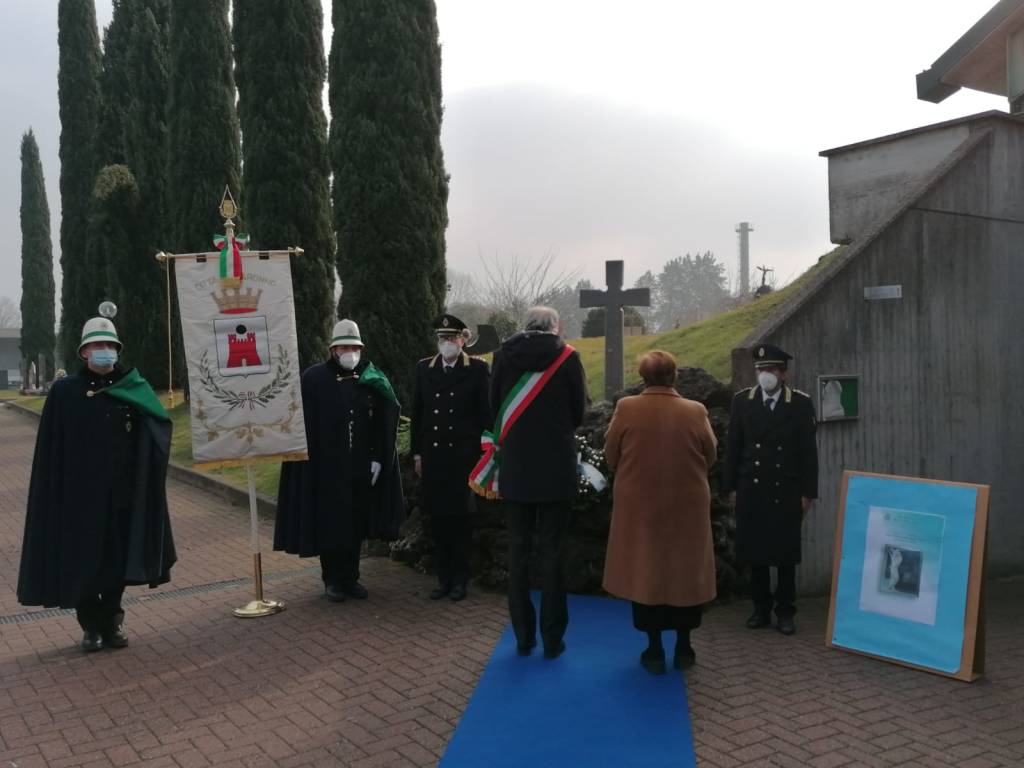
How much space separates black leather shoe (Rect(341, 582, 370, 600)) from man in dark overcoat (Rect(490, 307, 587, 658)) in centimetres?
187

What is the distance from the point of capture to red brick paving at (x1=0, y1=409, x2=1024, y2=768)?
14.3 feet

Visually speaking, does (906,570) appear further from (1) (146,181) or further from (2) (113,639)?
(1) (146,181)

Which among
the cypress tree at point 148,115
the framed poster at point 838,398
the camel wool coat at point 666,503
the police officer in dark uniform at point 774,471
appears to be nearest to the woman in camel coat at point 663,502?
the camel wool coat at point 666,503

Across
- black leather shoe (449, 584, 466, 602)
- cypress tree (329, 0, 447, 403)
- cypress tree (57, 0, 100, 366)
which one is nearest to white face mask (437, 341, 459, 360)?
black leather shoe (449, 584, 466, 602)

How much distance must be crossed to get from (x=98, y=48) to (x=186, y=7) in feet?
45.6

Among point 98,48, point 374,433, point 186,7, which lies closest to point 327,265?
point 186,7

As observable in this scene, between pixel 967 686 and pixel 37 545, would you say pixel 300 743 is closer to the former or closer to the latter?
pixel 37 545

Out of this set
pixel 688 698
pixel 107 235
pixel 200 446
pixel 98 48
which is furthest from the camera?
pixel 98 48

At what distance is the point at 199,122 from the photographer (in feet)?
74.1

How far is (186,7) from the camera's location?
71.4 feet

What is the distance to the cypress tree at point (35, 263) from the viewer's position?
49.5 meters

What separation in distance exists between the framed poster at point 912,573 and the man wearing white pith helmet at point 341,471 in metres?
3.41

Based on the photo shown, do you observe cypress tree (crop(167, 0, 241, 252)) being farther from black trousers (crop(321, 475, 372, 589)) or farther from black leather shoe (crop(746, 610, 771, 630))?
black leather shoe (crop(746, 610, 771, 630))

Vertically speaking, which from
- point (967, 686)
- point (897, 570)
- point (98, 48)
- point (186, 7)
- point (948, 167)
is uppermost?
point (98, 48)
